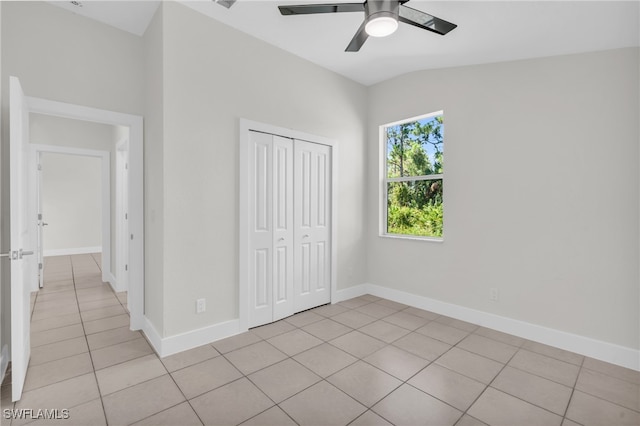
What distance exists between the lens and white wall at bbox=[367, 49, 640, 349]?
2.50 meters

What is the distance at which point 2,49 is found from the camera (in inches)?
92.4

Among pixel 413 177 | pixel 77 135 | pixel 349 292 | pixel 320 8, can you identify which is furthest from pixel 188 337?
pixel 77 135

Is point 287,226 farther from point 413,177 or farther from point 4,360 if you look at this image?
point 4,360

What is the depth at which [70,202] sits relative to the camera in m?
7.97

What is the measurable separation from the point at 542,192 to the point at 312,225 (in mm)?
2392

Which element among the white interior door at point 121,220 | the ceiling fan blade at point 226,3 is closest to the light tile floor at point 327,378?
the white interior door at point 121,220

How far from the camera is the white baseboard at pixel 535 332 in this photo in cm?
248

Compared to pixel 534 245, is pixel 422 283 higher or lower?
lower

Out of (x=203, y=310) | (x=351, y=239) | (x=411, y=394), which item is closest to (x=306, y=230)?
(x=351, y=239)

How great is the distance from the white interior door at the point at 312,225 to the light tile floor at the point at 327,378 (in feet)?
1.73

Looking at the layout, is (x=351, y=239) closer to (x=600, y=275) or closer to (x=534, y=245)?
(x=534, y=245)

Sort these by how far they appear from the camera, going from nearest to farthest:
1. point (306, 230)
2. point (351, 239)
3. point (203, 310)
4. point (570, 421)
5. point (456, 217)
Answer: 1. point (570, 421)
2. point (203, 310)
3. point (456, 217)
4. point (306, 230)
5. point (351, 239)

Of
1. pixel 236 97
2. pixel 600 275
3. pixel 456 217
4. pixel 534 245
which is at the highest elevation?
pixel 236 97

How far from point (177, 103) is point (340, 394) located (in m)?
2.65
